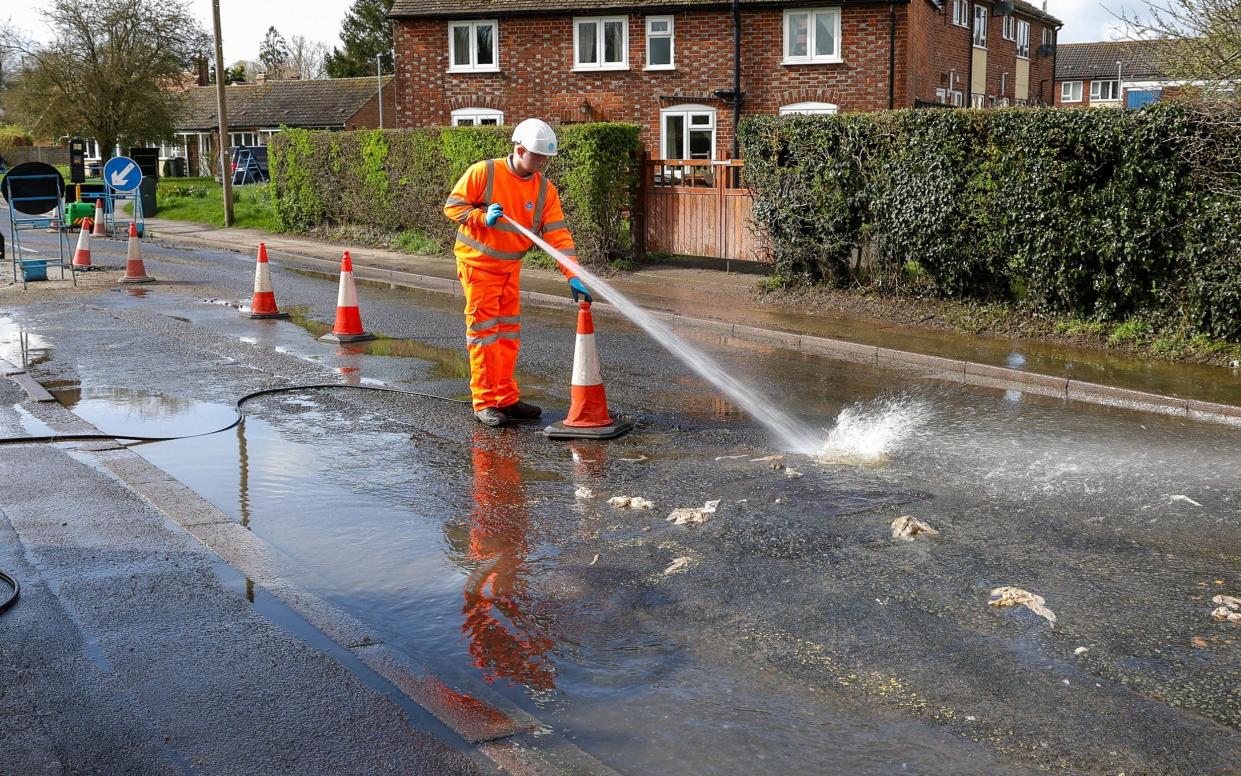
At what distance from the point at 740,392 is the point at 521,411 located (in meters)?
1.99

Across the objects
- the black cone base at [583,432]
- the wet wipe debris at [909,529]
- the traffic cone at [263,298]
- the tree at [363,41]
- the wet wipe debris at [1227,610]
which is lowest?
the wet wipe debris at [1227,610]

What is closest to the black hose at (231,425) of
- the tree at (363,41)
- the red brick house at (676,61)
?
the red brick house at (676,61)

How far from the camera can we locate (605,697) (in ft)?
13.6

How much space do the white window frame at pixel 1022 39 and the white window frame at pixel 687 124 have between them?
15.8 meters

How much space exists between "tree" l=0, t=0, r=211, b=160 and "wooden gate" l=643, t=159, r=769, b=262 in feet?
107

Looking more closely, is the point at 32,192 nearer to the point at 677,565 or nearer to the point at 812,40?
the point at 677,565

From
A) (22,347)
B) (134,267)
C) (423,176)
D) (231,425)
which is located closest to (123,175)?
(423,176)

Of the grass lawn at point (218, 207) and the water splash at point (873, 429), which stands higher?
the grass lawn at point (218, 207)

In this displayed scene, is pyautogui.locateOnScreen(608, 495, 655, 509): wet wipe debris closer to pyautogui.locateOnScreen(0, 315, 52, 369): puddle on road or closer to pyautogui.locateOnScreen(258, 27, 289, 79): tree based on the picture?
pyautogui.locateOnScreen(0, 315, 52, 369): puddle on road

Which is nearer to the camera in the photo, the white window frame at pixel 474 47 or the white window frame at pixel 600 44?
the white window frame at pixel 600 44

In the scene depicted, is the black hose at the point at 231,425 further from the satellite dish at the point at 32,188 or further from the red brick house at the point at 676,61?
the red brick house at the point at 676,61

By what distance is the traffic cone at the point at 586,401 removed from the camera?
796cm

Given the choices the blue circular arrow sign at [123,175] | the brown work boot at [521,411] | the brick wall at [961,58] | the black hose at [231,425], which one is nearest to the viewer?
the black hose at [231,425]

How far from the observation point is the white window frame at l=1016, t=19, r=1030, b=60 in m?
41.1
